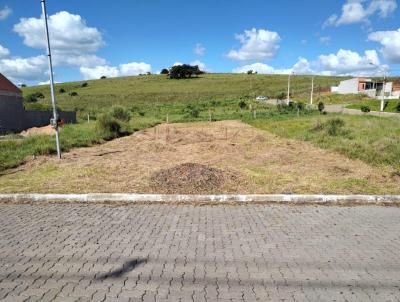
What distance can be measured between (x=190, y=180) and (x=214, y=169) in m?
1.23

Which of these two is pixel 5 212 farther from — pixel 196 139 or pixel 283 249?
pixel 196 139

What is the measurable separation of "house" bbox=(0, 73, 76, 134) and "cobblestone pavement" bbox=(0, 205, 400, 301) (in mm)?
22852

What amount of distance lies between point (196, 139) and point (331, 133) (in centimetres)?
750

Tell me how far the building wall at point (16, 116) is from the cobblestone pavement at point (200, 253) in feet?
74.7

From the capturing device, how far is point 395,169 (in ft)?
34.4

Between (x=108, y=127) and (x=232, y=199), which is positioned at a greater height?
(x=108, y=127)

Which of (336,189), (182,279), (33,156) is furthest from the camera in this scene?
(33,156)

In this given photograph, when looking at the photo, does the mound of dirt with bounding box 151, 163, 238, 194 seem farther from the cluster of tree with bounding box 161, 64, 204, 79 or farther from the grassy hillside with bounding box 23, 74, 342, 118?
the cluster of tree with bounding box 161, 64, 204, 79

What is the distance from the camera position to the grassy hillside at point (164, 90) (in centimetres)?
7181

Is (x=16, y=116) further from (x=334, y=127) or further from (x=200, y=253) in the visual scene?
(x=200, y=253)

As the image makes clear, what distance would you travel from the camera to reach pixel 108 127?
2170 centimetres

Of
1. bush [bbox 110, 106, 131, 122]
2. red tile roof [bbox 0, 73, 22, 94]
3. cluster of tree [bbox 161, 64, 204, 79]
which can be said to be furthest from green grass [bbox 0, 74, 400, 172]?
red tile roof [bbox 0, 73, 22, 94]

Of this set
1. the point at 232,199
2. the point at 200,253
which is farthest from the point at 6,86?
the point at 200,253

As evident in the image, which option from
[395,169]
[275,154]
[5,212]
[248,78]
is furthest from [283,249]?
[248,78]
